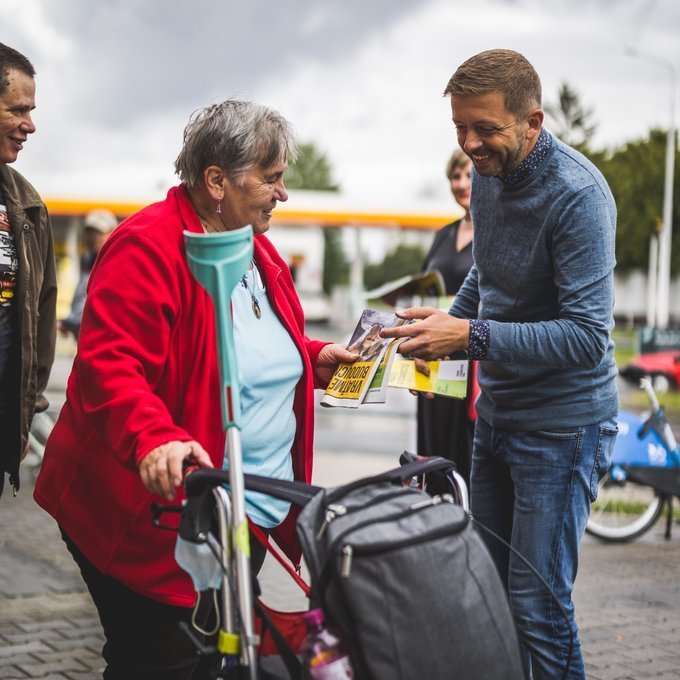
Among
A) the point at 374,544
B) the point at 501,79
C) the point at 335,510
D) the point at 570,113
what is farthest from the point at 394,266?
the point at 374,544

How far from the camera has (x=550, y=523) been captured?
282 centimetres

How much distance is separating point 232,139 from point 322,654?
130 cm

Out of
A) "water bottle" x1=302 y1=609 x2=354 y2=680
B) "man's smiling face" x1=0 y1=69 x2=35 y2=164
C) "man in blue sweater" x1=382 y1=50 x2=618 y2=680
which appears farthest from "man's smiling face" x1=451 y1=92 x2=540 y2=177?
"man's smiling face" x1=0 y1=69 x2=35 y2=164

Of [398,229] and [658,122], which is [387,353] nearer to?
[398,229]

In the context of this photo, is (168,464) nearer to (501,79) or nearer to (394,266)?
(501,79)

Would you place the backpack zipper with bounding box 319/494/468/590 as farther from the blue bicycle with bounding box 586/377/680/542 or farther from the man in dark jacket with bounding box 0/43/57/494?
the blue bicycle with bounding box 586/377/680/542

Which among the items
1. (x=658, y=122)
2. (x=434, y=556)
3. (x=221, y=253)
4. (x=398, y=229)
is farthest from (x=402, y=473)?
(x=658, y=122)

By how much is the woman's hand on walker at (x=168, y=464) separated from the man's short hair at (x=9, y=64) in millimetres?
1803

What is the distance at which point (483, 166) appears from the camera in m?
2.81

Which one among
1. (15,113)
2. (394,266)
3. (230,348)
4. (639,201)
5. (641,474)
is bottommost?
(641,474)

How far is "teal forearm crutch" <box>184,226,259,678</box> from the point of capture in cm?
197

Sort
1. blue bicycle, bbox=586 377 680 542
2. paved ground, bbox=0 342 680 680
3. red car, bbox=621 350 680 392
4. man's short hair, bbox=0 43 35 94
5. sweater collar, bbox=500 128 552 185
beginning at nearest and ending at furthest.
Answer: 1. sweater collar, bbox=500 128 552 185
2. man's short hair, bbox=0 43 35 94
3. paved ground, bbox=0 342 680 680
4. blue bicycle, bbox=586 377 680 542
5. red car, bbox=621 350 680 392

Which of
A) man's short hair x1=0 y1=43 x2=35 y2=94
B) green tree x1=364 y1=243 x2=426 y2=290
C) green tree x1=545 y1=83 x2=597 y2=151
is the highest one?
green tree x1=545 y1=83 x2=597 y2=151

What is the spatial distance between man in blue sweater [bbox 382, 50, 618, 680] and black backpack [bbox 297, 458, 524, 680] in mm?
798
